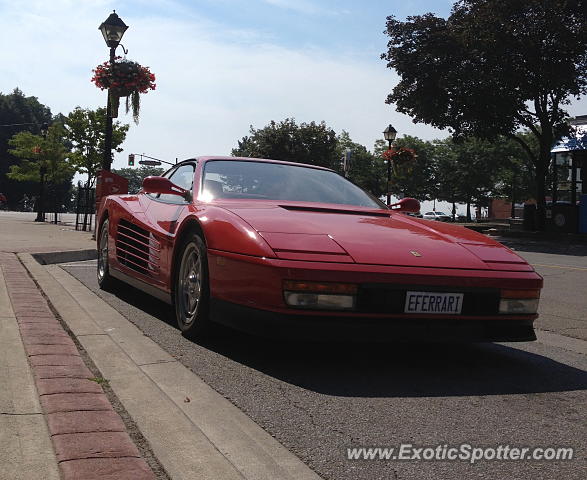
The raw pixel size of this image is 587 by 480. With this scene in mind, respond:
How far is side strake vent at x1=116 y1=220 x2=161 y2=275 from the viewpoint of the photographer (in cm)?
498

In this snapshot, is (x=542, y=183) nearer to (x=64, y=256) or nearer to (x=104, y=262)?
(x=64, y=256)

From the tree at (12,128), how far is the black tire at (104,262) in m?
74.5

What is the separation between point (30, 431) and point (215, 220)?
1.91m

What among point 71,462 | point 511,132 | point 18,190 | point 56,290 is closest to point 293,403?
point 71,462

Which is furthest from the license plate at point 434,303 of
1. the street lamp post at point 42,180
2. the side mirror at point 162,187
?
the street lamp post at point 42,180

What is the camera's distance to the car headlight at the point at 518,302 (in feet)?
12.2

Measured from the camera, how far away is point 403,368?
12.3 feet

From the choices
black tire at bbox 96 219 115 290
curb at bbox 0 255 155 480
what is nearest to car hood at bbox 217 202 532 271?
curb at bbox 0 255 155 480

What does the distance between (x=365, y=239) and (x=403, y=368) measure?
76 cm

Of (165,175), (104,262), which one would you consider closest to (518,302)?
(165,175)

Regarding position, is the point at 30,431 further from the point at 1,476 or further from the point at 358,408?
the point at 358,408

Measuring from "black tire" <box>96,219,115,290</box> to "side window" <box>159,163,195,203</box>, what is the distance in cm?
117

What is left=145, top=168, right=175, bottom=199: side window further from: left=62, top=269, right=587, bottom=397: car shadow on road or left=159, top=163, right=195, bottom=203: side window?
left=62, top=269, right=587, bottom=397: car shadow on road

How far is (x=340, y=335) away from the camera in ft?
11.2
